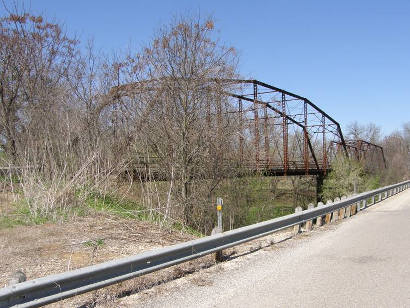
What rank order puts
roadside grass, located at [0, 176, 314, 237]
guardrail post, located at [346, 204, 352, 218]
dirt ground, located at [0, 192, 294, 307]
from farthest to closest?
guardrail post, located at [346, 204, 352, 218], roadside grass, located at [0, 176, 314, 237], dirt ground, located at [0, 192, 294, 307]

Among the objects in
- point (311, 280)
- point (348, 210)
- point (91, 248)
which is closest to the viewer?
point (311, 280)

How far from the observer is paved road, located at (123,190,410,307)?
4.93m

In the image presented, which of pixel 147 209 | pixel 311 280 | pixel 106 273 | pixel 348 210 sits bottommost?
pixel 311 280

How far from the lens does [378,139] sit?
364 feet

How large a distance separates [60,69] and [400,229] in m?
16.6

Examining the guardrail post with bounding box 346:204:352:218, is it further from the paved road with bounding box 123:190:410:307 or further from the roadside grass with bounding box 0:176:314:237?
the paved road with bounding box 123:190:410:307


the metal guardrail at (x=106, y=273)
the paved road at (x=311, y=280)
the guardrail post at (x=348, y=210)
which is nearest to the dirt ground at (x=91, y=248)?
the metal guardrail at (x=106, y=273)

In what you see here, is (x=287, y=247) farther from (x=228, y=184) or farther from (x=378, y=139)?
(x=378, y=139)

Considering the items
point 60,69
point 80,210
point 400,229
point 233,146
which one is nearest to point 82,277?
point 80,210

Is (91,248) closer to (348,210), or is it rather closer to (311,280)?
(311,280)

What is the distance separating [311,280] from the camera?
19.3ft

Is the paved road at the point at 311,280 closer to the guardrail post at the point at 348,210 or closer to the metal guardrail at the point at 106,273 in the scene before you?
the metal guardrail at the point at 106,273

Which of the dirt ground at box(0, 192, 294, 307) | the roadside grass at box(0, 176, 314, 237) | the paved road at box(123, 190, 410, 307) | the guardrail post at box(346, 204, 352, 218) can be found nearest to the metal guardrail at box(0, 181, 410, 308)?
the dirt ground at box(0, 192, 294, 307)

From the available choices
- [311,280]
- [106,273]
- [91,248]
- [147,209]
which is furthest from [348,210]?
[106,273]
